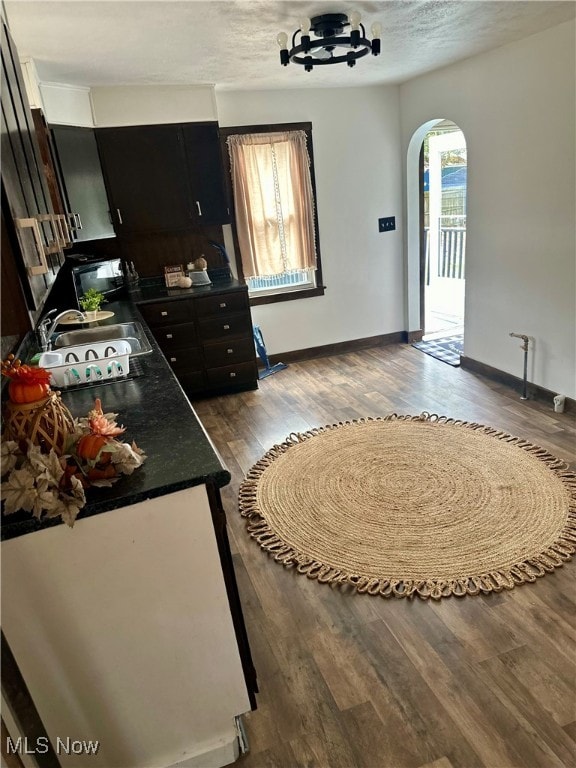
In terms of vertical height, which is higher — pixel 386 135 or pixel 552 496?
pixel 386 135

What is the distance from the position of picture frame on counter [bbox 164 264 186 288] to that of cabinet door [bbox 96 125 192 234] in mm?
354

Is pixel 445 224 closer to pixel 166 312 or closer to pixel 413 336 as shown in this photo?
pixel 413 336

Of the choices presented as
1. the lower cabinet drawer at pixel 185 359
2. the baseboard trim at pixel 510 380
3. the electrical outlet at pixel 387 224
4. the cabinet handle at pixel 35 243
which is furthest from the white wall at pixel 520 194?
the cabinet handle at pixel 35 243

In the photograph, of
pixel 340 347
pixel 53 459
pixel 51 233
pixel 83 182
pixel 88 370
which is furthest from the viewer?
pixel 340 347

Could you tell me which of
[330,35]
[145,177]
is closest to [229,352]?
[145,177]

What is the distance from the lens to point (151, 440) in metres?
1.57

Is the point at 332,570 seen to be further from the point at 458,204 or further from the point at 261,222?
the point at 458,204

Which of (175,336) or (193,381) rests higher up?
(175,336)

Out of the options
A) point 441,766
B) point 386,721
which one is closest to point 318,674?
point 386,721

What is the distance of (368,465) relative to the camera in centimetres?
305

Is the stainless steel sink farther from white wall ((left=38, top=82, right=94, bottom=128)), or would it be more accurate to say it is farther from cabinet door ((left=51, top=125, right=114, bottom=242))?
white wall ((left=38, top=82, right=94, bottom=128))

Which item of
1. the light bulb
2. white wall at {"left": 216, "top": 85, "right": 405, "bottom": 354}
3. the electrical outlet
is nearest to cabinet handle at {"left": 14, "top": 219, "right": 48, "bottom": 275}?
the light bulb

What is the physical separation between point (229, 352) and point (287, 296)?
97 centimetres

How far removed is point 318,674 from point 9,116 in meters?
2.10
